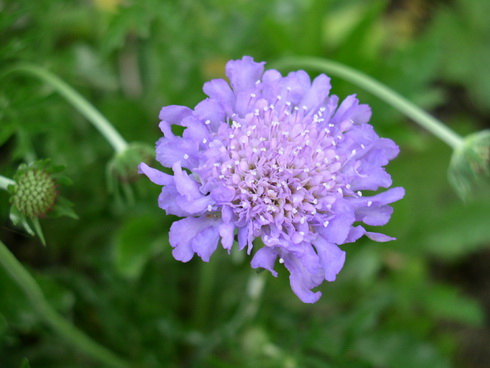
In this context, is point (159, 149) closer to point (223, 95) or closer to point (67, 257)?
point (223, 95)

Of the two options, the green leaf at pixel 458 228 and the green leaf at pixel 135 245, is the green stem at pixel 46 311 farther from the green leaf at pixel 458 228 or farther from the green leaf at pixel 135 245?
the green leaf at pixel 458 228

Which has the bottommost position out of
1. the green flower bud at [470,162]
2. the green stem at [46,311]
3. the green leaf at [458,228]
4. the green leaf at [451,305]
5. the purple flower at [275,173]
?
the green stem at [46,311]

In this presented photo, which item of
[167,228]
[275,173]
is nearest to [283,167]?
[275,173]

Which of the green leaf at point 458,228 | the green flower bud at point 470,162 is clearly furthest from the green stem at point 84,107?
the green leaf at point 458,228

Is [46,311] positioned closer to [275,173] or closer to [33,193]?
[33,193]

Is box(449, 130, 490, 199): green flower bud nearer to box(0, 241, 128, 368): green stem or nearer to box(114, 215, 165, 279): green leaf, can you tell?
box(114, 215, 165, 279): green leaf

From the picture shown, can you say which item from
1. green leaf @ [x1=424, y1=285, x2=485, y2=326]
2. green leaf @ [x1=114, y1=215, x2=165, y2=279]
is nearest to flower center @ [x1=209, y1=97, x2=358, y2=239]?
green leaf @ [x1=114, y1=215, x2=165, y2=279]

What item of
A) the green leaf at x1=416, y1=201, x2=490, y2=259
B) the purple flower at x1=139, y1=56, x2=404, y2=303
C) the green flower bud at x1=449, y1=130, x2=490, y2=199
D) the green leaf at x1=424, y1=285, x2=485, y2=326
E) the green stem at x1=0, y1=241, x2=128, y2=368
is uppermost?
the green leaf at x1=416, y1=201, x2=490, y2=259
